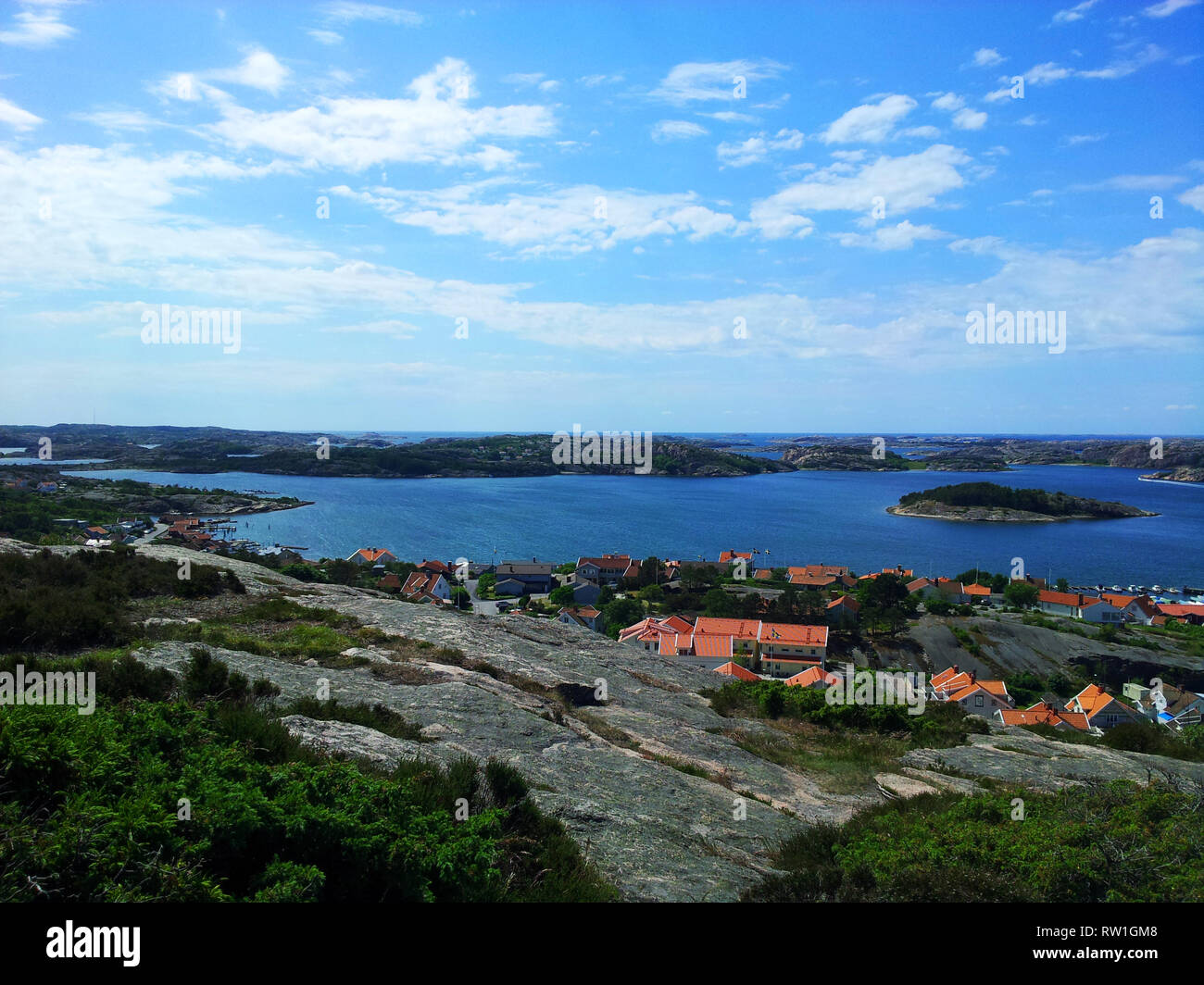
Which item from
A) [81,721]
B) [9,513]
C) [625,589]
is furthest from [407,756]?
[9,513]

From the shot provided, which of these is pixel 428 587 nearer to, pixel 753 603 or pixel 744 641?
pixel 744 641

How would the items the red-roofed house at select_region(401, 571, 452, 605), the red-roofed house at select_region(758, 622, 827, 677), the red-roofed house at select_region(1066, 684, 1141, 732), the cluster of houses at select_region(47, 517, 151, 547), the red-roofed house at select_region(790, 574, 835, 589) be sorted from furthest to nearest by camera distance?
the red-roofed house at select_region(790, 574, 835, 589) < the cluster of houses at select_region(47, 517, 151, 547) < the red-roofed house at select_region(401, 571, 452, 605) < the red-roofed house at select_region(758, 622, 827, 677) < the red-roofed house at select_region(1066, 684, 1141, 732)

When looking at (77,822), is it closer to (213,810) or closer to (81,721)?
(213,810)

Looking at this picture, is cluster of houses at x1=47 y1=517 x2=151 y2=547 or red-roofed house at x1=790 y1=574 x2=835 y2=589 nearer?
cluster of houses at x1=47 y1=517 x2=151 y2=547

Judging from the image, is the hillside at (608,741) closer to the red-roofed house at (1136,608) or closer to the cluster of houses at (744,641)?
the cluster of houses at (744,641)

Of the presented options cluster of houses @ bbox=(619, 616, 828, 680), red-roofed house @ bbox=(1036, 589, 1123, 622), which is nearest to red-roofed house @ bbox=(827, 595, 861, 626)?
cluster of houses @ bbox=(619, 616, 828, 680)

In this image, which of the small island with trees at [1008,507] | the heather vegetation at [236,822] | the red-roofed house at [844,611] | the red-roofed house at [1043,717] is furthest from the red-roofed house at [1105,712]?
the small island with trees at [1008,507]

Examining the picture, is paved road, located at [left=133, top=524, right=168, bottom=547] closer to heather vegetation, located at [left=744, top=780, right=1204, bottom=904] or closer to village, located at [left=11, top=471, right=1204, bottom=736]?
village, located at [left=11, top=471, right=1204, bottom=736]
